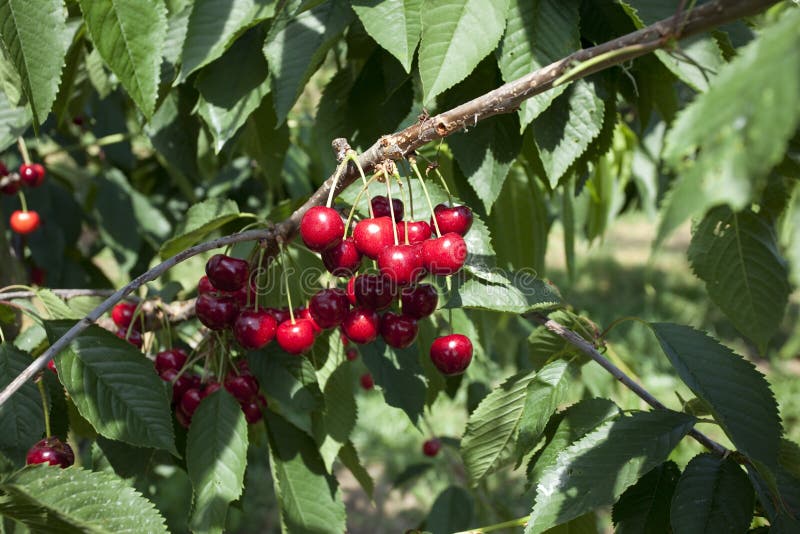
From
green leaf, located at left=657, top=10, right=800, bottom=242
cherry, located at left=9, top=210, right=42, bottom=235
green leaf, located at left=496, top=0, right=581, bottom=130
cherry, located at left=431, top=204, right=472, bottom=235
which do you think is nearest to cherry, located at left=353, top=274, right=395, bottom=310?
cherry, located at left=431, top=204, right=472, bottom=235

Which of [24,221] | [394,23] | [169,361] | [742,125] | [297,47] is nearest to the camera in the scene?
[742,125]

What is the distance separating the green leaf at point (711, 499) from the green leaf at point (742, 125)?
0.59m

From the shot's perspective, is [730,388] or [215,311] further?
[215,311]

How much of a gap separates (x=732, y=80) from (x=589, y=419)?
74 cm

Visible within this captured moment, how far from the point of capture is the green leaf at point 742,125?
0.41 meters

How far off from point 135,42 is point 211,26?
0.21m

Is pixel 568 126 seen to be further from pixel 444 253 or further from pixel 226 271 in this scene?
pixel 226 271

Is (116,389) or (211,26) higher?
(211,26)

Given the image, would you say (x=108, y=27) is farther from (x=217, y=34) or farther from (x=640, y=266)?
(x=640, y=266)

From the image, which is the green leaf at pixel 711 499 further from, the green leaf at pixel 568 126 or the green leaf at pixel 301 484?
the green leaf at pixel 301 484

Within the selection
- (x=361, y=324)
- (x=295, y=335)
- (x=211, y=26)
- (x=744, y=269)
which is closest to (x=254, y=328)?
(x=295, y=335)

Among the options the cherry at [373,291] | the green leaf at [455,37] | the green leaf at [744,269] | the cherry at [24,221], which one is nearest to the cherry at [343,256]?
the cherry at [373,291]

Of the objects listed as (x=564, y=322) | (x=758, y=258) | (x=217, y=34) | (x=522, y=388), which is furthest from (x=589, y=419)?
(x=217, y=34)

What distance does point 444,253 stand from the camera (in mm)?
946
